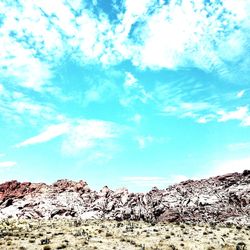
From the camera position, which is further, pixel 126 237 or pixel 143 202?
pixel 143 202

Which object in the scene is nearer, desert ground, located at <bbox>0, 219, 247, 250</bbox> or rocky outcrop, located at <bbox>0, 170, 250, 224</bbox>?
desert ground, located at <bbox>0, 219, 247, 250</bbox>

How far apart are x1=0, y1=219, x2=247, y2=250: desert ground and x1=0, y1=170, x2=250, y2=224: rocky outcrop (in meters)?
9.93

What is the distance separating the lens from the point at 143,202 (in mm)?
80500

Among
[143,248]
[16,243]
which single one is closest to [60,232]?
[16,243]

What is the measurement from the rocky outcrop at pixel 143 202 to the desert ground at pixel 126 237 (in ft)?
32.6

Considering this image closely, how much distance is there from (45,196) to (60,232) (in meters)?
32.6

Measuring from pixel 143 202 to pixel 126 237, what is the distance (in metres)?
31.2

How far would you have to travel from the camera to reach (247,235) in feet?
172

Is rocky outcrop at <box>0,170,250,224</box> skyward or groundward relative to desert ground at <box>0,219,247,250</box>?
skyward

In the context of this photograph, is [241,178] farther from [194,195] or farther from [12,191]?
[12,191]

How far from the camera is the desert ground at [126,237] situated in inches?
1725

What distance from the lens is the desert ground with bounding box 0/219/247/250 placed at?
4381 cm

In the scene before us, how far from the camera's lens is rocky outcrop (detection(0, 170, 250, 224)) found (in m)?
70.8

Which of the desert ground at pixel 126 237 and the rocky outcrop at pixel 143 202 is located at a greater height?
the rocky outcrop at pixel 143 202
